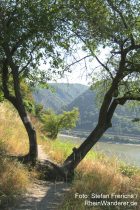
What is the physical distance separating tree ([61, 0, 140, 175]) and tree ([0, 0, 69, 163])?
554 millimetres

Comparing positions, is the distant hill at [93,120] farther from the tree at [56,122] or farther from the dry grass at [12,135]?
the dry grass at [12,135]

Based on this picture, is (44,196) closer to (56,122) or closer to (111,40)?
(111,40)

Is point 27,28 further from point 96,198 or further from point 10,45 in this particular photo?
point 96,198

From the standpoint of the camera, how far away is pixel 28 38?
1078cm

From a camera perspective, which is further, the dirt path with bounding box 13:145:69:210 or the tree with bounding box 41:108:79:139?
the tree with bounding box 41:108:79:139

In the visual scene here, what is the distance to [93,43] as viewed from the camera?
11430 millimetres

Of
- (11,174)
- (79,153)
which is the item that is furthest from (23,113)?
(11,174)

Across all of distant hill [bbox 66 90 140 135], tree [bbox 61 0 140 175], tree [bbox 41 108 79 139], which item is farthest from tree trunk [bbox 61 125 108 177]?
distant hill [bbox 66 90 140 135]

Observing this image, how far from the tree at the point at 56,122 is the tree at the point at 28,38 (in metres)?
21.3

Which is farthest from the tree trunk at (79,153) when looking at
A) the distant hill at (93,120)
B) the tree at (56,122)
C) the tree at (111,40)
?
the distant hill at (93,120)

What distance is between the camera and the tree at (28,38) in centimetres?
1013

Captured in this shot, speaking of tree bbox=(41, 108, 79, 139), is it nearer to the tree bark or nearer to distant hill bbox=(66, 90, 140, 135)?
the tree bark

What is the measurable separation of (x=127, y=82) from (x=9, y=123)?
6657 mm

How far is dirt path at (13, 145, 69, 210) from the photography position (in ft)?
27.1
